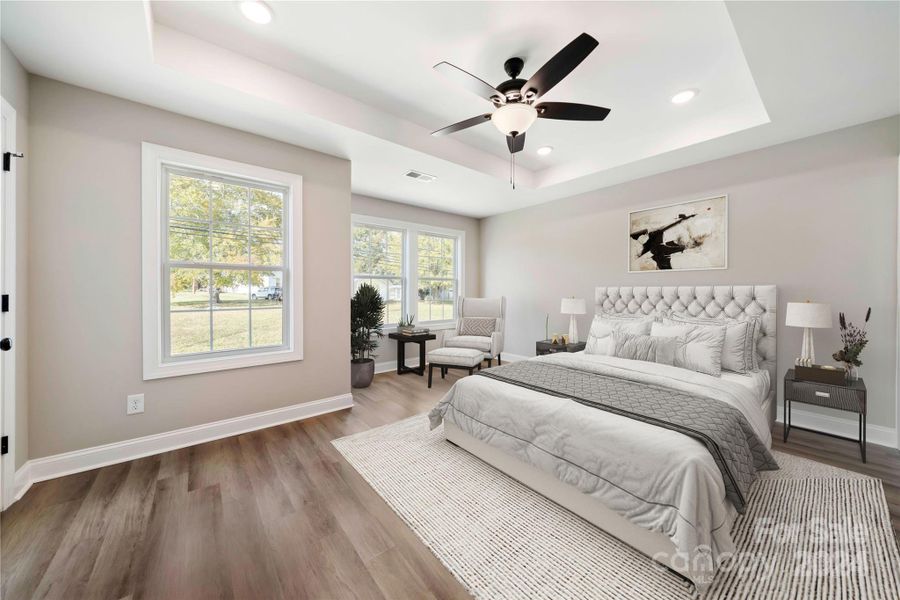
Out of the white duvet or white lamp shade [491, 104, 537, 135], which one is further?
white lamp shade [491, 104, 537, 135]

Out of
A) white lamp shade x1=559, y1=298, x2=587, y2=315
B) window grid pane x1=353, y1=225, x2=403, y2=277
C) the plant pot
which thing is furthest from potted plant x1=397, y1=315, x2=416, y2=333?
white lamp shade x1=559, y1=298, x2=587, y2=315

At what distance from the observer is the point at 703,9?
1.92 meters

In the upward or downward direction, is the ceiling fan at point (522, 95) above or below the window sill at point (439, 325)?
above

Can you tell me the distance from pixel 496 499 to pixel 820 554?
5.08 feet

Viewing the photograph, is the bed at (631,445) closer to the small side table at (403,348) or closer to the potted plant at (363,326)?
the potted plant at (363,326)

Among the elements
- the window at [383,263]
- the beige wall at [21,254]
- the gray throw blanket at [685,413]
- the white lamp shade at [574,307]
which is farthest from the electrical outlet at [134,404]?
the white lamp shade at [574,307]

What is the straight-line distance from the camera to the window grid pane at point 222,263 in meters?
2.83

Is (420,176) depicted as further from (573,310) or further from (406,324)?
(573,310)

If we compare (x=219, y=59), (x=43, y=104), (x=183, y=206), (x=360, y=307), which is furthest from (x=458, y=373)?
(x=43, y=104)

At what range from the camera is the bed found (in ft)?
4.82

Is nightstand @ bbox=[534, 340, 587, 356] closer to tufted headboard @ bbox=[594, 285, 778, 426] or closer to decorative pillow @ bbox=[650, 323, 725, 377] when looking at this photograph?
tufted headboard @ bbox=[594, 285, 778, 426]

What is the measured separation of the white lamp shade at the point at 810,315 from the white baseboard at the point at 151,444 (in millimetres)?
4253

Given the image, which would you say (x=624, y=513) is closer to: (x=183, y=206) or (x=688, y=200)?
(x=688, y=200)

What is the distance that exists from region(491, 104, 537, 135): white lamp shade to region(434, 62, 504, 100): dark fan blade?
0.32ft
